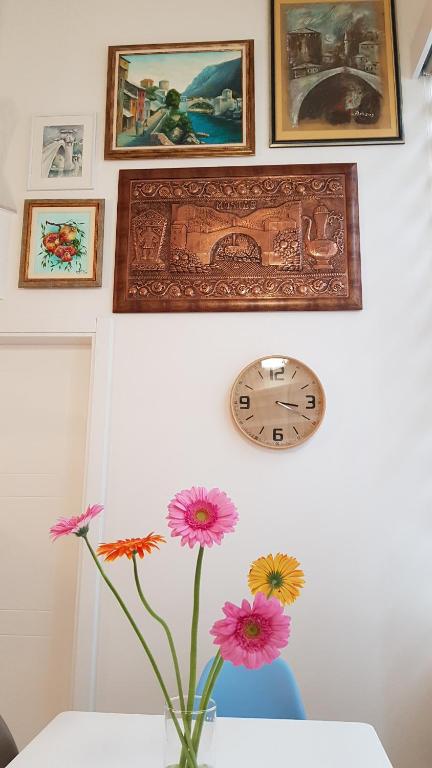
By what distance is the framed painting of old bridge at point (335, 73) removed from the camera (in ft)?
8.69

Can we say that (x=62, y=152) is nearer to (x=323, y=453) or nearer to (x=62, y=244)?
(x=62, y=244)

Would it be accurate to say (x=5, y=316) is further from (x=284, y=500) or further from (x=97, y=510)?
(x=97, y=510)

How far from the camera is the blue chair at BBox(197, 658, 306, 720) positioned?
172 centimetres

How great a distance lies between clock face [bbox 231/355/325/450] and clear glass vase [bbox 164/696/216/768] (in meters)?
1.39

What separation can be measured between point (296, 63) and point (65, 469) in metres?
2.13

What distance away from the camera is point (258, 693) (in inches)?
69.3

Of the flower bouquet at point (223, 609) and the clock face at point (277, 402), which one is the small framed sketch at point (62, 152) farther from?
the flower bouquet at point (223, 609)

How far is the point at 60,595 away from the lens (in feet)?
8.15

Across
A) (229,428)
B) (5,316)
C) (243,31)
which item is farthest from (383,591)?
(243,31)

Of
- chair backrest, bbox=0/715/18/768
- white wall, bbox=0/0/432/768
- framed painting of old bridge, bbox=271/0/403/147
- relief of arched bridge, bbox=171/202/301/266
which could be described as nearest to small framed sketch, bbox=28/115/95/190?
white wall, bbox=0/0/432/768
